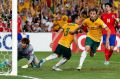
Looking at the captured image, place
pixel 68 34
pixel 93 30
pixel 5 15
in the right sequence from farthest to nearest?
pixel 5 15, pixel 93 30, pixel 68 34

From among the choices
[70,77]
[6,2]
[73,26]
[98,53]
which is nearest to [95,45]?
[73,26]

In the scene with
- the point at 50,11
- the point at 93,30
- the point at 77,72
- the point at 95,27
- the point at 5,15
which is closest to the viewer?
the point at 77,72

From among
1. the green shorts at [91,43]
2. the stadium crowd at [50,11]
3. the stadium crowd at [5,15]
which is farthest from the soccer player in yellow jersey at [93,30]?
the stadium crowd at [50,11]

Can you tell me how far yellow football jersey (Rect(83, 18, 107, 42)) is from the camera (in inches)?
576

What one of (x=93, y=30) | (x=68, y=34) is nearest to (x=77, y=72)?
Answer: (x=68, y=34)

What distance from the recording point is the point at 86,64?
54.6 feet

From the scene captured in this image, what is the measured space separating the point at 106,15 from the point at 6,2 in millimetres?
4199

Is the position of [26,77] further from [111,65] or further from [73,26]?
[111,65]

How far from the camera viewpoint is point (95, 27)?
48.9ft

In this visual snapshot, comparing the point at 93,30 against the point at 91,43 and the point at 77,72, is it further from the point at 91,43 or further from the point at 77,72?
the point at 77,72

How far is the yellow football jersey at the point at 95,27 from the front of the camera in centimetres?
1462

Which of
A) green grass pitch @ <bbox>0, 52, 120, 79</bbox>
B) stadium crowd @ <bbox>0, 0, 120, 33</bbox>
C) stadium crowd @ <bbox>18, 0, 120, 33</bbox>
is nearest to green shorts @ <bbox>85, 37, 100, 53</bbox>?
green grass pitch @ <bbox>0, 52, 120, 79</bbox>

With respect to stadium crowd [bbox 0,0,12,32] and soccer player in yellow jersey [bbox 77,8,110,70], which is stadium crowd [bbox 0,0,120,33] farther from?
soccer player in yellow jersey [bbox 77,8,110,70]

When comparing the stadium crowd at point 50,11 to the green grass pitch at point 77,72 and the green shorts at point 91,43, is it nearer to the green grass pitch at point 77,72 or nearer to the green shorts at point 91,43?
the green grass pitch at point 77,72
